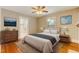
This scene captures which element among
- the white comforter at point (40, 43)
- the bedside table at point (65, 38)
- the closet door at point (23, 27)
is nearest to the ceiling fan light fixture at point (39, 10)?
the closet door at point (23, 27)

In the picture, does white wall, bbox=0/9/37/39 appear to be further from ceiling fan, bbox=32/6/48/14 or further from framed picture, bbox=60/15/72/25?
framed picture, bbox=60/15/72/25

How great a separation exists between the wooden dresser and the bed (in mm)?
234

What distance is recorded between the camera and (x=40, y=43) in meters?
1.67

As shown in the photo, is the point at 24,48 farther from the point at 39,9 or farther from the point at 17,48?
the point at 39,9

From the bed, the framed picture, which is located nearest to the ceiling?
the framed picture

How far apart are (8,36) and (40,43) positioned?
0.74m

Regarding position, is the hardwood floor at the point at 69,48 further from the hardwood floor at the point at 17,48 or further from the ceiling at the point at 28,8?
the ceiling at the point at 28,8

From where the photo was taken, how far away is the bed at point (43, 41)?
163 centimetres

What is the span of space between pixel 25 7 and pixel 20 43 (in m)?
0.82

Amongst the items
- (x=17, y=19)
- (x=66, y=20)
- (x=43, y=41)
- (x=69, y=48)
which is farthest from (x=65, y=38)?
(x=17, y=19)

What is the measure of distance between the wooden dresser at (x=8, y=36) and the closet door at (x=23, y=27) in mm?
117

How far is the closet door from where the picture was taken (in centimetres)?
182

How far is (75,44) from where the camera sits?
172 cm
